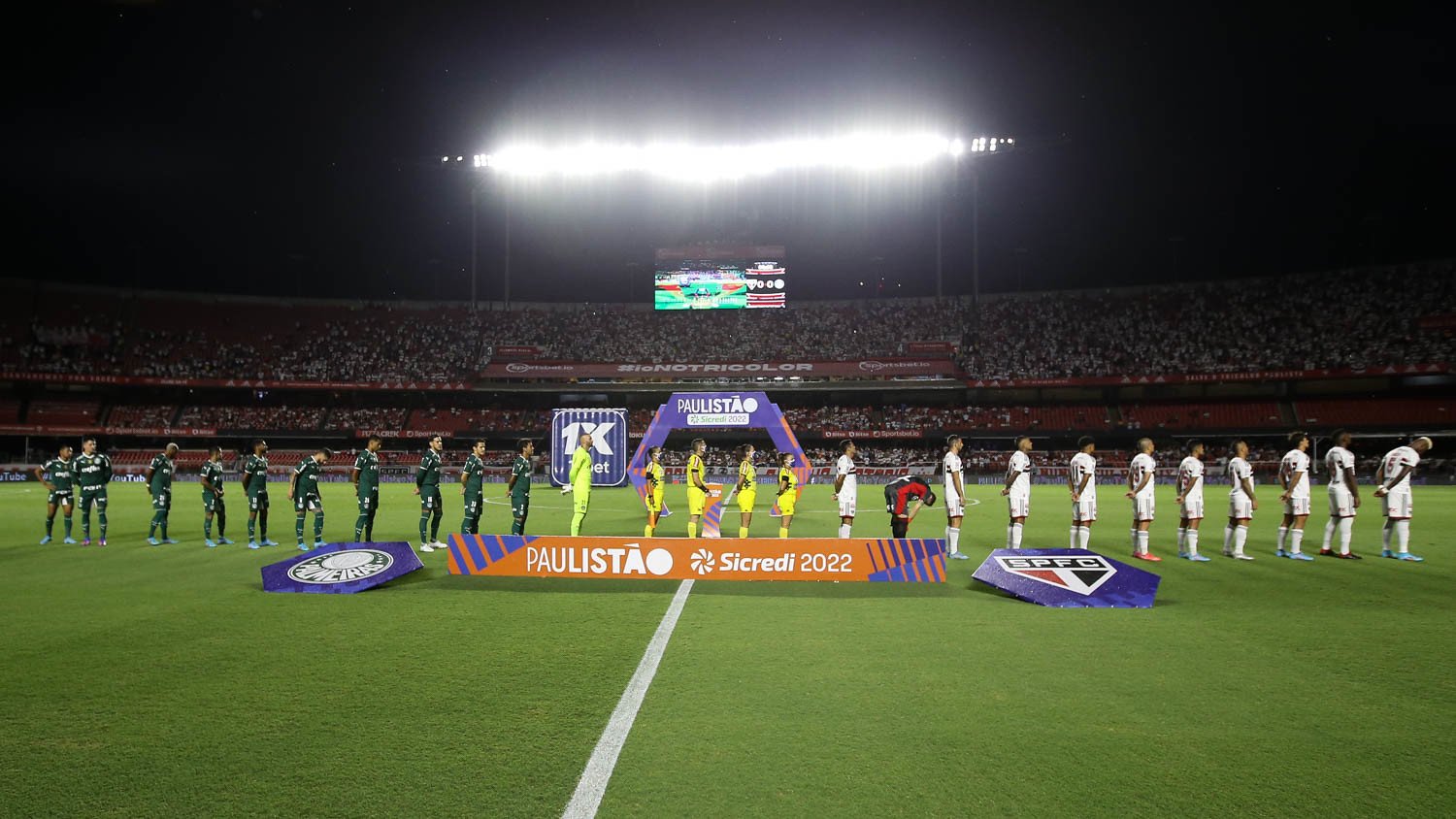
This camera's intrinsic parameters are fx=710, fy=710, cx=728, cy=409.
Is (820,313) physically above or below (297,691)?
above

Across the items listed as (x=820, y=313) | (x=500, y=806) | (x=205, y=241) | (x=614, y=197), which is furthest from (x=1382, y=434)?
(x=205, y=241)

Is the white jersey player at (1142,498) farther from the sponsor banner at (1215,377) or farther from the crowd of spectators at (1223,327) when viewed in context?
the crowd of spectators at (1223,327)

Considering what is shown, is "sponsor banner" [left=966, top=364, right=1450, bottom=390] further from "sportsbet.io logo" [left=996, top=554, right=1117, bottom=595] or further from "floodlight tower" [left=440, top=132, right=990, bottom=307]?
"sportsbet.io logo" [left=996, top=554, right=1117, bottom=595]

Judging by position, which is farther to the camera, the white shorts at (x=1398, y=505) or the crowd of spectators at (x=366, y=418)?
the crowd of spectators at (x=366, y=418)

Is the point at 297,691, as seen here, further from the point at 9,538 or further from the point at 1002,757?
the point at 9,538

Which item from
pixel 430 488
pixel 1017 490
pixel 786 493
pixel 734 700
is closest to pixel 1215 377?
pixel 1017 490

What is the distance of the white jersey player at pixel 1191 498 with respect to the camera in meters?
Result: 11.9

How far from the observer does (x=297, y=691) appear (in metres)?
5.46

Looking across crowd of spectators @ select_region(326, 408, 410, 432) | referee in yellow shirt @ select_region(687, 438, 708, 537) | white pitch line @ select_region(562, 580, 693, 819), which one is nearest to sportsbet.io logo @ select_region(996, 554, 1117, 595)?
white pitch line @ select_region(562, 580, 693, 819)

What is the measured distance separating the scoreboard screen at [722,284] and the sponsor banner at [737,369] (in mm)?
4454

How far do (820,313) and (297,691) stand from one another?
53.0 metres

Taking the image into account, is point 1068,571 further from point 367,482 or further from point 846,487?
point 367,482

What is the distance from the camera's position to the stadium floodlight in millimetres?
37406

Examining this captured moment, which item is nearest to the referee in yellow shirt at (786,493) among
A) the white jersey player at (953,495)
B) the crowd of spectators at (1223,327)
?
the white jersey player at (953,495)
